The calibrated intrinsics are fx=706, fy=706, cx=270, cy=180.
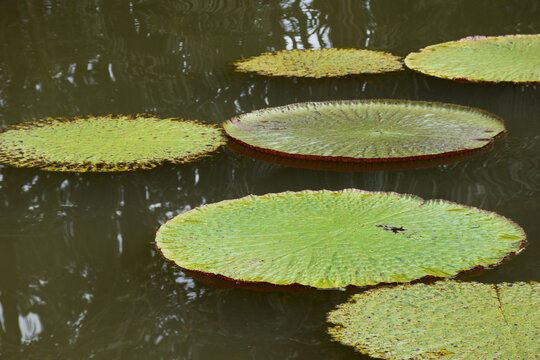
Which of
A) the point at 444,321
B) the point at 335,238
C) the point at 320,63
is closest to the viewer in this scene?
the point at 444,321

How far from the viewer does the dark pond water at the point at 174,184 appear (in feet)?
4.30

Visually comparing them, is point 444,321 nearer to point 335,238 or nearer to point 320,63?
point 335,238

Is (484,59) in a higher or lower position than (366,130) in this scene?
higher

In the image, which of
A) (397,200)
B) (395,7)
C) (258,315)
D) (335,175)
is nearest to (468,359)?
(258,315)

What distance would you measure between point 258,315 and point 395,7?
12.1ft

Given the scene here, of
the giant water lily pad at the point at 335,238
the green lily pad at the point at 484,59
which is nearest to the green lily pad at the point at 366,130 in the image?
the giant water lily pad at the point at 335,238

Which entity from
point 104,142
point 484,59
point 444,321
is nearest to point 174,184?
point 104,142

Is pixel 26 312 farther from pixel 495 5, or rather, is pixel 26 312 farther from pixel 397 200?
pixel 495 5

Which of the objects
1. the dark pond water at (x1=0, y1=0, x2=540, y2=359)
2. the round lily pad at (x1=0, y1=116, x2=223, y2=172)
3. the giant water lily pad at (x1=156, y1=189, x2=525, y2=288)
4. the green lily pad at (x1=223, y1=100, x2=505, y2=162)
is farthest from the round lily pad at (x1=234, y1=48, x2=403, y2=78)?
the giant water lily pad at (x1=156, y1=189, x2=525, y2=288)

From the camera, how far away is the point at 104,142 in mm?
2342

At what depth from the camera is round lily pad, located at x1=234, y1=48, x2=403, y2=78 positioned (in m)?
3.20

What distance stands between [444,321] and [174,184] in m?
1.05

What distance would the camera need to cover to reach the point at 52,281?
59.7 inches

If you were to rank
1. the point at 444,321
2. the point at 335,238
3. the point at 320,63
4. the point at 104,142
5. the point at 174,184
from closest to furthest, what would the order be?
the point at 444,321, the point at 335,238, the point at 174,184, the point at 104,142, the point at 320,63
